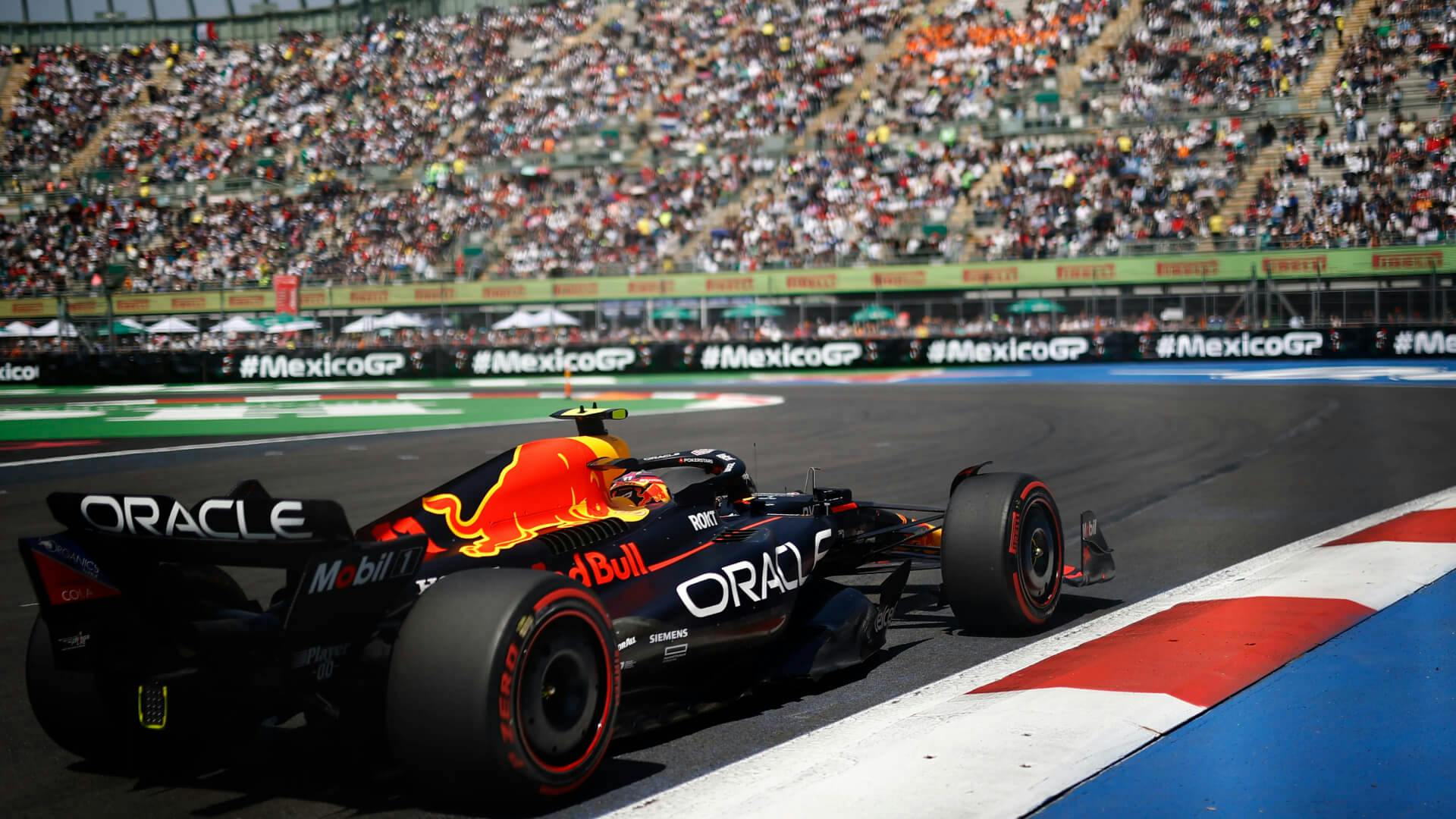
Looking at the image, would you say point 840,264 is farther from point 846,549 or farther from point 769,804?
point 769,804

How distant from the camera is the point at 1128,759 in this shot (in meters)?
3.73

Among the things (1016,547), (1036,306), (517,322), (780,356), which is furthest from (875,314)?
(1016,547)

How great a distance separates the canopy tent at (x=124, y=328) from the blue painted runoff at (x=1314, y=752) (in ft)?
135

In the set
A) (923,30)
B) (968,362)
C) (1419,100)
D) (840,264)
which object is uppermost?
(923,30)

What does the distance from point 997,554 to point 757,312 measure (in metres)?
31.3

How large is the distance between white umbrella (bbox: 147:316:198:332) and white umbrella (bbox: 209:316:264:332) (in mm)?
711

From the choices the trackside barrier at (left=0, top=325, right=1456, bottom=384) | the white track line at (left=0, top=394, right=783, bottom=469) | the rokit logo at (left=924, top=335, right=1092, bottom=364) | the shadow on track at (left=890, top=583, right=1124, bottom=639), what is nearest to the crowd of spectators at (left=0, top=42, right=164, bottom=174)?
the trackside barrier at (left=0, top=325, right=1456, bottom=384)

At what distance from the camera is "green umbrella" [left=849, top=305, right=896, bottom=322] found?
36000mm

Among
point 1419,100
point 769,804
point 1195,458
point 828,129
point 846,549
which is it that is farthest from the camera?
point 828,129

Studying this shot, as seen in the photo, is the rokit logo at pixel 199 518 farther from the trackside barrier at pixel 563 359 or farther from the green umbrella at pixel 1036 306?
the green umbrella at pixel 1036 306

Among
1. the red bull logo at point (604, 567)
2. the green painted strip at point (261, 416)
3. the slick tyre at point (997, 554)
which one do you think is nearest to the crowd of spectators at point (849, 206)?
the green painted strip at point (261, 416)

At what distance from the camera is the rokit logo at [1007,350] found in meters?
33.2

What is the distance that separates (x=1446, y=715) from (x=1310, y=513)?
232 inches

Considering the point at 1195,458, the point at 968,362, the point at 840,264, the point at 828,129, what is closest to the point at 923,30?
the point at 828,129
